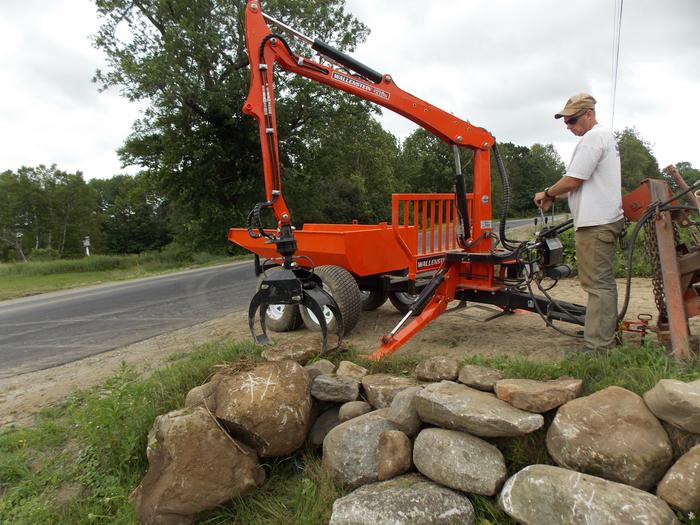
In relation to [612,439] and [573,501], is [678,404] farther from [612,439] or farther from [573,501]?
[573,501]

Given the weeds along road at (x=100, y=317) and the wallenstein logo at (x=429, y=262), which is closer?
the wallenstein logo at (x=429, y=262)

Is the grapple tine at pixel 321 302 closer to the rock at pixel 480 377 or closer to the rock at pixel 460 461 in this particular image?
the rock at pixel 480 377

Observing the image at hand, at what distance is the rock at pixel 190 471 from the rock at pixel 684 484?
7.05ft

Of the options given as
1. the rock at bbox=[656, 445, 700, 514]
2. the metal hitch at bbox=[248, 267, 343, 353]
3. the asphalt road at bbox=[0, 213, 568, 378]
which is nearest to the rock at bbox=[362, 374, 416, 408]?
the metal hitch at bbox=[248, 267, 343, 353]

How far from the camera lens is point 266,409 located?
9.65 feet

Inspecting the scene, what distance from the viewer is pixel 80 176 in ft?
147

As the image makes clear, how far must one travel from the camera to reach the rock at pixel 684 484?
1.89 metres

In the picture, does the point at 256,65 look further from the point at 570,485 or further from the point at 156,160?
the point at 156,160

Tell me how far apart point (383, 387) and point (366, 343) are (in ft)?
5.84

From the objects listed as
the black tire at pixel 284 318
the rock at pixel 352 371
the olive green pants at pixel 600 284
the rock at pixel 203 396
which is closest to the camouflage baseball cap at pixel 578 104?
the olive green pants at pixel 600 284

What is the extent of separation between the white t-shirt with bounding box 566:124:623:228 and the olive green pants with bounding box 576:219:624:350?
0.26 feet

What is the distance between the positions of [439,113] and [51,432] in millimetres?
4353

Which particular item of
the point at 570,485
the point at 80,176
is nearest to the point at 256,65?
the point at 570,485

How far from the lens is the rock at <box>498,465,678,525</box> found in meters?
1.85
